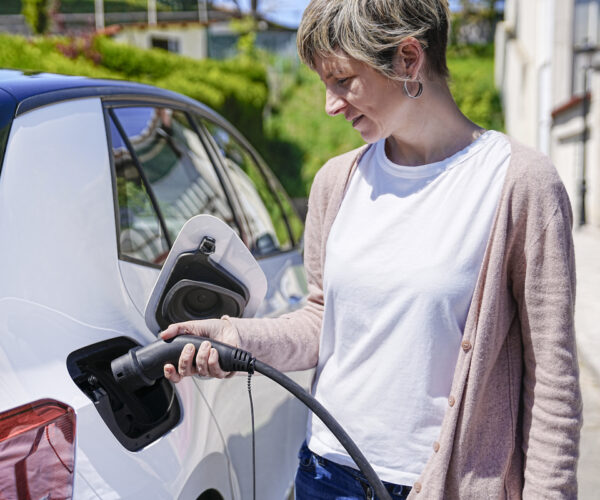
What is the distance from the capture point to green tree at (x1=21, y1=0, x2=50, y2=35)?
2233 cm

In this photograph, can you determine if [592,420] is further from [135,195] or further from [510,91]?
[510,91]

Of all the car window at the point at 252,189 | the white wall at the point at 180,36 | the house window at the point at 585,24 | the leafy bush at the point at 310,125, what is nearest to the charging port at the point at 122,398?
the car window at the point at 252,189

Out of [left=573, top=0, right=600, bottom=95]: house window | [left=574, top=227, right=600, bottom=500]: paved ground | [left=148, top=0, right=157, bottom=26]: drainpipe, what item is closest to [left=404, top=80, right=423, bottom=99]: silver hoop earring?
[left=574, top=227, right=600, bottom=500]: paved ground

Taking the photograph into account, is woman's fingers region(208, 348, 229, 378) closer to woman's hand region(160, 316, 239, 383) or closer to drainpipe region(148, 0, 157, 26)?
woman's hand region(160, 316, 239, 383)

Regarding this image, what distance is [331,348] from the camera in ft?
5.37

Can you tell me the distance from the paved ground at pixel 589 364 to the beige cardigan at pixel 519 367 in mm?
2422

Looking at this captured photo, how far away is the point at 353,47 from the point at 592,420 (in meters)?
3.86

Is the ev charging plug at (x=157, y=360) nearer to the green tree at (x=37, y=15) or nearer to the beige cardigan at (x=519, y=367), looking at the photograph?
the beige cardigan at (x=519, y=367)

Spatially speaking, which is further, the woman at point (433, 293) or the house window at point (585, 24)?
the house window at point (585, 24)

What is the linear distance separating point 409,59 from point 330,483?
99 cm

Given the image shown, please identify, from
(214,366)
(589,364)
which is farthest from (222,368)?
(589,364)

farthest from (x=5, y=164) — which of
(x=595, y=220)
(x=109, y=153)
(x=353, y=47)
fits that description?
(x=595, y=220)

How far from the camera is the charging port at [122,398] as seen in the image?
4.53 feet

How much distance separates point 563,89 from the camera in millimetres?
19250
